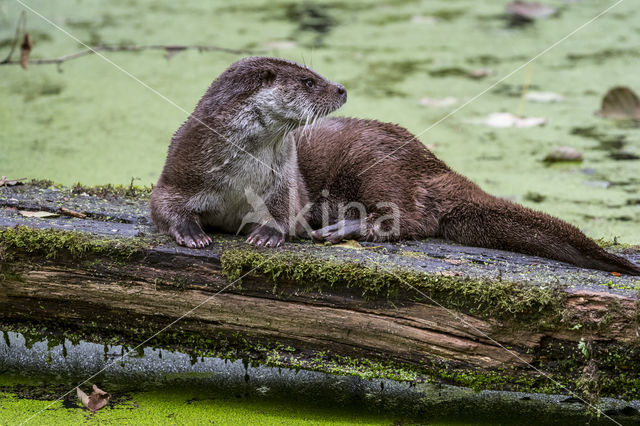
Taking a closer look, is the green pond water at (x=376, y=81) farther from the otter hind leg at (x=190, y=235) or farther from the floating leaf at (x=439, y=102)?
the otter hind leg at (x=190, y=235)

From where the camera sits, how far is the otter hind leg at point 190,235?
9.09ft

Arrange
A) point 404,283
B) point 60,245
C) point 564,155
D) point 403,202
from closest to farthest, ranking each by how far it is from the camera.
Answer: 1. point 404,283
2. point 60,245
3. point 403,202
4. point 564,155

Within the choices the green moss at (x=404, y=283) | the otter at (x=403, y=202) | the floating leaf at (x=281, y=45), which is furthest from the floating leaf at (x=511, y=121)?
the green moss at (x=404, y=283)

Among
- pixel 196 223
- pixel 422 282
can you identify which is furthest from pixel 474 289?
pixel 196 223

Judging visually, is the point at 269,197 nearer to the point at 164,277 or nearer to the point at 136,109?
the point at 164,277

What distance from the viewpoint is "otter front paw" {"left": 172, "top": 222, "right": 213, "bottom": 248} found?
2770 mm

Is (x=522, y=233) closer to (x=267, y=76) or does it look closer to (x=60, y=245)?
(x=267, y=76)

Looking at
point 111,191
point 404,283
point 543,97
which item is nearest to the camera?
point 404,283

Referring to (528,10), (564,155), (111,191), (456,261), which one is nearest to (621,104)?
(564,155)

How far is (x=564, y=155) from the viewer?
4754mm

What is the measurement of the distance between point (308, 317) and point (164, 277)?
543 millimetres

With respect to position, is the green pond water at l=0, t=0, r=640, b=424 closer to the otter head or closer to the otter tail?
the otter tail

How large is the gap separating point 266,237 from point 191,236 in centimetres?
29

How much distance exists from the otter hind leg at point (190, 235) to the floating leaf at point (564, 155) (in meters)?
2.74
